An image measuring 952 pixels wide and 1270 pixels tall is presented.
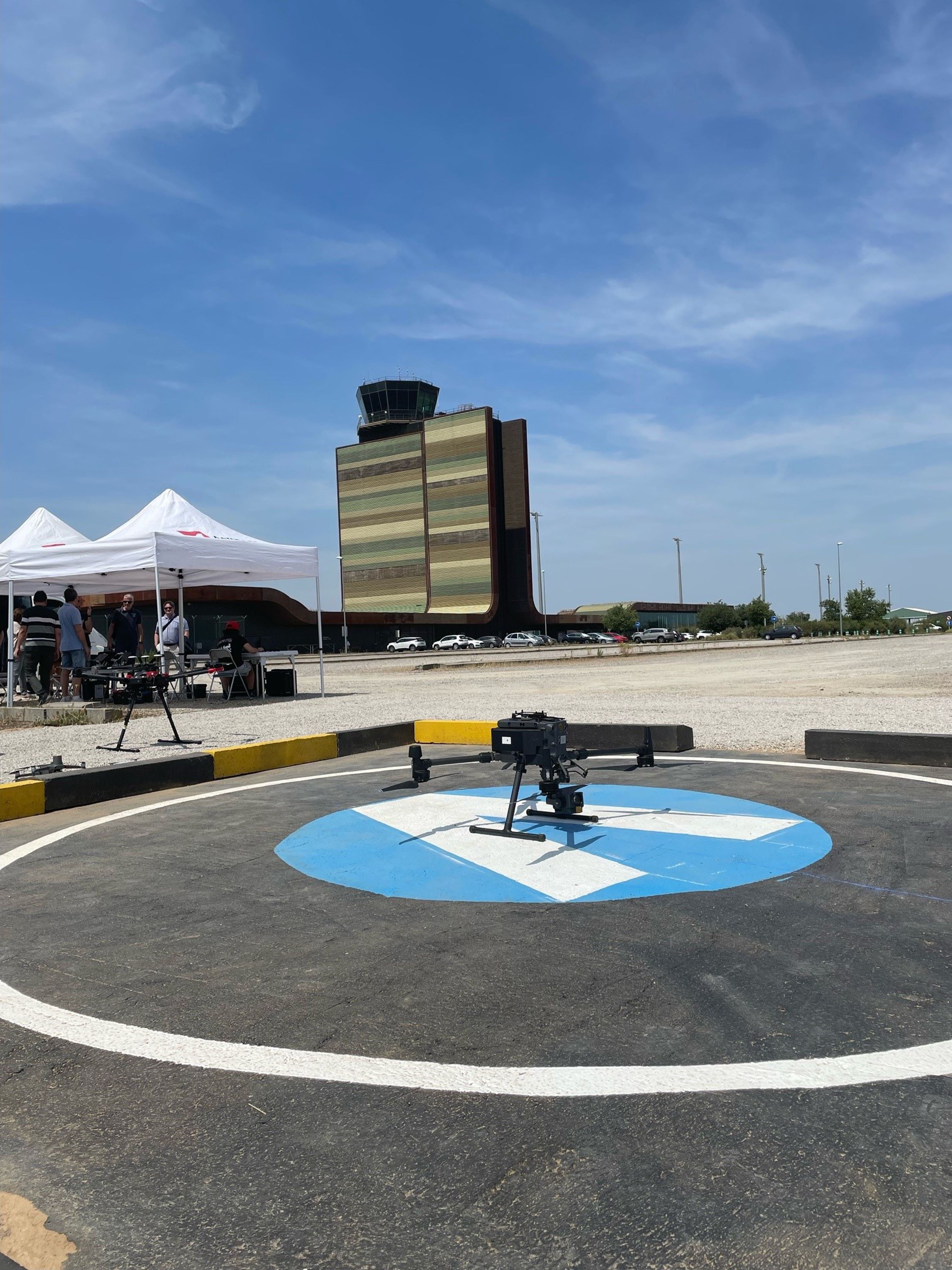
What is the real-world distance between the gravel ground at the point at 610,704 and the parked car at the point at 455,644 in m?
42.2

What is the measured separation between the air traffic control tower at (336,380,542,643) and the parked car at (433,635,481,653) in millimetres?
5025

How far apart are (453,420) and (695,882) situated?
89775 millimetres

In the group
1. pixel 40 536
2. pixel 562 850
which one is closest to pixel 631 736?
pixel 562 850

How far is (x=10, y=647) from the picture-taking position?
17250 mm

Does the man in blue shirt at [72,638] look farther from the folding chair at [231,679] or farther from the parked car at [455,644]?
the parked car at [455,644]

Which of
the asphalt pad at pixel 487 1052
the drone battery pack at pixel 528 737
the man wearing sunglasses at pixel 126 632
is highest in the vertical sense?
the man wearing sunglasses at pixel 126 632

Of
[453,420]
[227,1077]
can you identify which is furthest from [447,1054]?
[453,420]

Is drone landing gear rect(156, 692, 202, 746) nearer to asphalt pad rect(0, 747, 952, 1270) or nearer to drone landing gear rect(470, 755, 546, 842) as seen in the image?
asphalt pad rect(0, 747, 952, 1270)

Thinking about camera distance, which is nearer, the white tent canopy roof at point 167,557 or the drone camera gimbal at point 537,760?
the drone camera gimbal at point 537,760

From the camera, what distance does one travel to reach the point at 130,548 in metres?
16.1

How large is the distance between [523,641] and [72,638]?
62.9m

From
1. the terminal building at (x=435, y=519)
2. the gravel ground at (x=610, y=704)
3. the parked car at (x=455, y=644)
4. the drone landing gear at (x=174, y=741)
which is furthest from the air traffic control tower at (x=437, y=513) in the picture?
the drone landing gear at (x=174, y=741)

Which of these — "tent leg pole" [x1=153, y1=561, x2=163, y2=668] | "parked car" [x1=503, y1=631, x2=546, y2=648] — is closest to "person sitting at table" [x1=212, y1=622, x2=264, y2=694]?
"tent leg pole" [x1=153, y1=561, x2=163, y2=668]

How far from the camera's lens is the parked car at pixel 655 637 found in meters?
74.8
